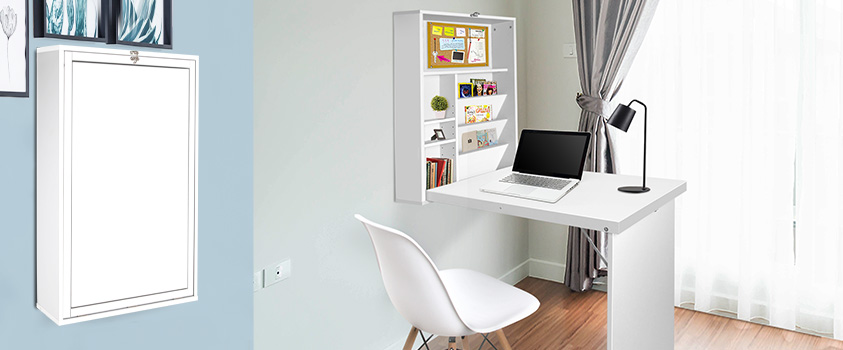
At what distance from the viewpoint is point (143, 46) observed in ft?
3.27

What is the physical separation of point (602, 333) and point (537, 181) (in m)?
0.99

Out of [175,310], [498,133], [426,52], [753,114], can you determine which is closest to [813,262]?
[753,114]

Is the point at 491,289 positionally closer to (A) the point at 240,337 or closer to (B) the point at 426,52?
(B) the point at 426,52

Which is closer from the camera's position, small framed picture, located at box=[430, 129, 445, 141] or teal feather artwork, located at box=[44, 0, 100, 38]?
teal feather artwork, located at box=[44, 0, 100, 38]

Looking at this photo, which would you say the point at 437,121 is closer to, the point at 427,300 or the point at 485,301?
the point at 485,301

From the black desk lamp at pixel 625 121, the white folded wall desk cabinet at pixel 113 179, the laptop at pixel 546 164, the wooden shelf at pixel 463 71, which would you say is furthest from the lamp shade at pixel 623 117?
the white folded wall desk cabinet at pixel 113 179

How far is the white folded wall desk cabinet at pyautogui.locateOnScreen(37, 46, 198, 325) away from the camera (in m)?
0.89

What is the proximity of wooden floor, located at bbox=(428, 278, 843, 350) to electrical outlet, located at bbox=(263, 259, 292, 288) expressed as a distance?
39.1 inches

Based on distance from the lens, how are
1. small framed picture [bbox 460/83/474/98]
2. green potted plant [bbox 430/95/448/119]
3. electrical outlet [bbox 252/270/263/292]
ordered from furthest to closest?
small framed picture [bbox 460/83/474/98] → green potted plant [bbox 430/95/448/119] → electrical outlet [bbox 252/270/263/292]

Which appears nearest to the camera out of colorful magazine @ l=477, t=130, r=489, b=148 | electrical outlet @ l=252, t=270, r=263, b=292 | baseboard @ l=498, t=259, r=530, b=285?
electrical outlet @ l=252, t=270, r=263, b=292

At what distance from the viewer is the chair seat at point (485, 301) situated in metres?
2.08

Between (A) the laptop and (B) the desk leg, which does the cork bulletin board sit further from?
(B) the desk leg

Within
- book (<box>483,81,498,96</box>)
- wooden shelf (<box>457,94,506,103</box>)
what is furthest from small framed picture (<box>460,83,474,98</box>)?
book (<box>483,81,498,96</box>)

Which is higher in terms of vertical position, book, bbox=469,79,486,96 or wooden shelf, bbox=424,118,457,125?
book, bbox=469,79,486,96
